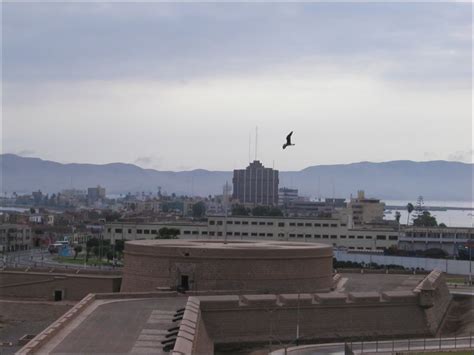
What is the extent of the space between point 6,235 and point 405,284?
3174 inches

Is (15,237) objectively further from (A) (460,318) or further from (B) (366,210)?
(A) (460,318)

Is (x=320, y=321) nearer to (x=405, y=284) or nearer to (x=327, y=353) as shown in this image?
(x=327, y=353)

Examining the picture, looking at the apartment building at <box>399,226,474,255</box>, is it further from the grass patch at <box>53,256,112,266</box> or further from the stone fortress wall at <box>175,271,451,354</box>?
the stone fortress wall at <box>175,271,451,354</box>

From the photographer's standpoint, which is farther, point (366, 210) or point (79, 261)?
point (366, 210)

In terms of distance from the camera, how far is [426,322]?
4759cm

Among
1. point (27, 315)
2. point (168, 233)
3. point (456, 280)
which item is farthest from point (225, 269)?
point (168, 233)

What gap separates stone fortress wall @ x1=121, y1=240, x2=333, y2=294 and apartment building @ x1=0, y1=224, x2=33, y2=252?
74317 mm

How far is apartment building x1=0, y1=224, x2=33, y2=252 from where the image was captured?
419ft

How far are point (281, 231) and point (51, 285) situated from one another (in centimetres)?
6475

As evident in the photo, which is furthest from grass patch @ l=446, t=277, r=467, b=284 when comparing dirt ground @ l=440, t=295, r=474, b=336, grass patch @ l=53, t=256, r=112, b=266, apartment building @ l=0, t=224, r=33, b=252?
apartment building @ l=0, t=224, r=33, b=252

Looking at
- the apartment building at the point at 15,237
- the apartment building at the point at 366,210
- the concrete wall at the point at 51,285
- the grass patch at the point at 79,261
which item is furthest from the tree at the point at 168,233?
the apartment building at the point at 366,210

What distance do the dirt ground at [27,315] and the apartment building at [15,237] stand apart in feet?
233

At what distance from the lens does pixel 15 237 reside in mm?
134250

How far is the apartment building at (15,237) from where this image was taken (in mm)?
127613
